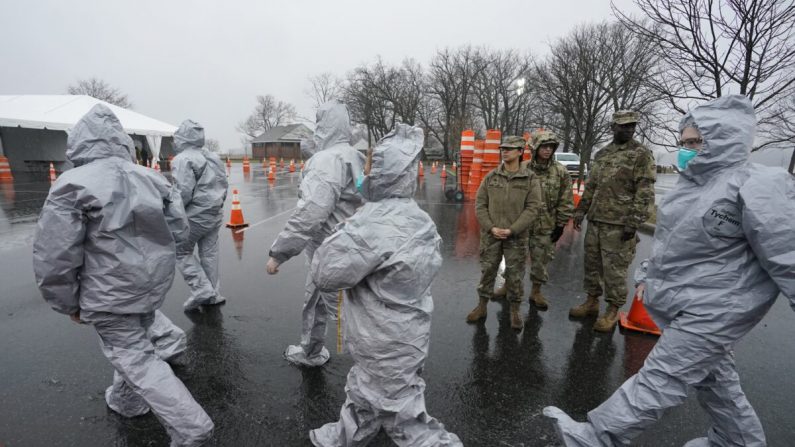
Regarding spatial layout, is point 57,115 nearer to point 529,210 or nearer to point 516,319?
point 529,210

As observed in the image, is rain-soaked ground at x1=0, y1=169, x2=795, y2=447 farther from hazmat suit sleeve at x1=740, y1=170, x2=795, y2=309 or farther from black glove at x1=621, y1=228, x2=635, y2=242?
hazmat suit sleeve at x1=740, y1=170, x2=795, y2=309

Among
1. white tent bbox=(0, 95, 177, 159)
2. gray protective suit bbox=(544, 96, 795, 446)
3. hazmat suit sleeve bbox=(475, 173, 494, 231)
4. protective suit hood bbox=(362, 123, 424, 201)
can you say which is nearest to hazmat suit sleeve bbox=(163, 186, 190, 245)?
protective suit hood bbox=(362, 123, 424, 201)

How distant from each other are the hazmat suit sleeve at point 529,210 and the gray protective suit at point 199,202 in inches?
122

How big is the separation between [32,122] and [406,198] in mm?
24606

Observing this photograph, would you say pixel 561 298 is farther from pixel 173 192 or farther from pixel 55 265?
pixel 55 265

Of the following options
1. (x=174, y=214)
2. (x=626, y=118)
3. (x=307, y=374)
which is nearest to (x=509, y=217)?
(x=626, y=118)

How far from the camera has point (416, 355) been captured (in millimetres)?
2154

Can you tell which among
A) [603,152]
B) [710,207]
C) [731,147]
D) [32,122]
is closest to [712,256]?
[710,207]

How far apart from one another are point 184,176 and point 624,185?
4549 mm

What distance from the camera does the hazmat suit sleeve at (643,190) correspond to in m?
3.89

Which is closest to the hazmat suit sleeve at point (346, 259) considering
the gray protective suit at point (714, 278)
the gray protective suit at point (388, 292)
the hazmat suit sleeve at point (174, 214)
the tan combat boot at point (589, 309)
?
the gray protective suit at point (388, 292)

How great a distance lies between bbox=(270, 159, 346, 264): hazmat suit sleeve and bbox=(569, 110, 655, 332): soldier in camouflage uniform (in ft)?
9.41

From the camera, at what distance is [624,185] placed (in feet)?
13.2

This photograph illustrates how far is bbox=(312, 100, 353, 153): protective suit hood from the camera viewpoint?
10.3ft
